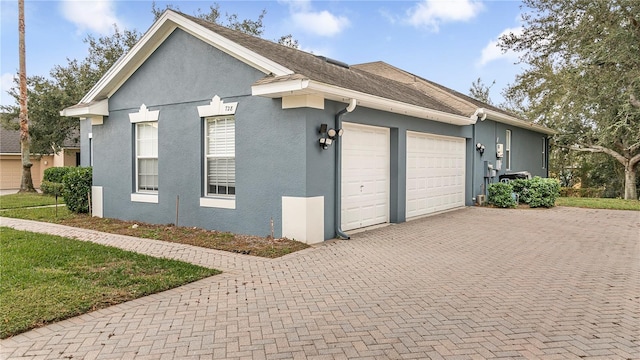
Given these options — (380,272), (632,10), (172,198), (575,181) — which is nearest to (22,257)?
(172,198)

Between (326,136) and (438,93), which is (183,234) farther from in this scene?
(438,93)

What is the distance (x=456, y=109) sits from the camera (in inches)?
556

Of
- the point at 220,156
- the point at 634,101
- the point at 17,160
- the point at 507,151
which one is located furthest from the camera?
the point at 17,160

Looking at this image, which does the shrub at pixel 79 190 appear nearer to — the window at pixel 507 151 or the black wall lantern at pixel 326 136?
the black wall lantern at pixel 326 136

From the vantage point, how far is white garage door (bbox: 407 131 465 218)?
458 inches

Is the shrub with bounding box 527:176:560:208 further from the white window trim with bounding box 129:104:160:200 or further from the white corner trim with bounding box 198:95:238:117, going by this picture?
the white window trim with bounding box 129:104:160:200

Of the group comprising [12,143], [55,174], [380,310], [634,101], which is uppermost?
[634,101]

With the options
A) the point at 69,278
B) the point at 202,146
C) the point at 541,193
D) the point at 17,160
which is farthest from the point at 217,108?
the point at 17,160

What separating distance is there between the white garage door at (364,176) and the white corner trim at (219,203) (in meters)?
2.41

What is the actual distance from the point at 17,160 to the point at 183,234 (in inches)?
1013

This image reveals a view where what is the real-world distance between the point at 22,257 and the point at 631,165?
1039 inches

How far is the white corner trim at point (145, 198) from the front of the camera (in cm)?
1066

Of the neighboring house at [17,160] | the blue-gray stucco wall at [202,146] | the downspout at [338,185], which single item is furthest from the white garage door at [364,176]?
the neighboring house at [17,160]

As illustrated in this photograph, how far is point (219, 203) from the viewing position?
30.7 ft
